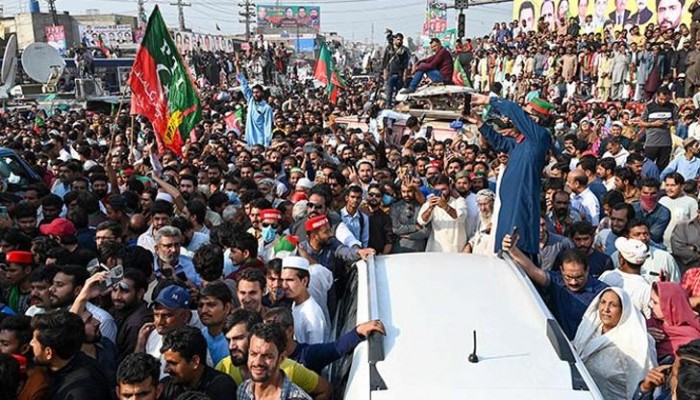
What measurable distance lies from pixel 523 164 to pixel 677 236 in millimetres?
2177

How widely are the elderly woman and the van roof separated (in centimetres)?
99

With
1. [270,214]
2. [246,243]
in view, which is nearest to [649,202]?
[270,214]

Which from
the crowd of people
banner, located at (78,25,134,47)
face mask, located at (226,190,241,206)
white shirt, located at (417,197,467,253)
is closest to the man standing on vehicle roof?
the crowd of people

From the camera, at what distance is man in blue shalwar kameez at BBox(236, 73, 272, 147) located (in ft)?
37.8

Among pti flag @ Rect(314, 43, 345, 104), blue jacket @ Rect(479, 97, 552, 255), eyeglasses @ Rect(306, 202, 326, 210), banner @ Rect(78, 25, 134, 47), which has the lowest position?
eyeglasses @ Rect(306, 202, 326, 210)

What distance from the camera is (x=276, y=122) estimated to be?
14.0 metres

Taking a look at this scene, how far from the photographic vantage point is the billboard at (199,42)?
38584 mm

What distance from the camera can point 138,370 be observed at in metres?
2.93

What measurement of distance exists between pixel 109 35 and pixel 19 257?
4823cm

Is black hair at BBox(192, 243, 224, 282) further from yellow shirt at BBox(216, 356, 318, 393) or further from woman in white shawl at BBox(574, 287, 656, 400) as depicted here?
woman in white shawl at BBox(574, 287, 656, 400)

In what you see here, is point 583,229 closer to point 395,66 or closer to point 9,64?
point 395,66

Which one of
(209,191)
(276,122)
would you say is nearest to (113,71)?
(276,122)

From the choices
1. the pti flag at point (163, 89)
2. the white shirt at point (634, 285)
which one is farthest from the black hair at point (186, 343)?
the pti flag at point (163, 89)

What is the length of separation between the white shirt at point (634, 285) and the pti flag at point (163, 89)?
19.3ft
